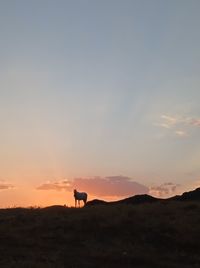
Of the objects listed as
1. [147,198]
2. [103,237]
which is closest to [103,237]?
[103,237]

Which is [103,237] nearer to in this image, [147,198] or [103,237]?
[103,237]

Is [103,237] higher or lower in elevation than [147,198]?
lower

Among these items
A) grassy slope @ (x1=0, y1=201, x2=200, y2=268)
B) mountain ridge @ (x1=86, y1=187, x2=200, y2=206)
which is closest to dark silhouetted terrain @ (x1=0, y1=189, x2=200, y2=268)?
grassy slope @ (x1=0, y1=201, x2=200, y2=268)

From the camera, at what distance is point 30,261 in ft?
86.3

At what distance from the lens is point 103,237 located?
106ft

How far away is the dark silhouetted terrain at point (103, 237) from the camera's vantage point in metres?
27.3

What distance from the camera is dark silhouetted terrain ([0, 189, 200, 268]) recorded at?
89.5 ft

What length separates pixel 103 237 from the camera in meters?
32.3

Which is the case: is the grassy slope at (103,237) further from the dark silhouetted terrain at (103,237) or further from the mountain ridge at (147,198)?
the mountain ridge at (147,198)

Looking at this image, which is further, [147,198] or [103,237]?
[147,198]

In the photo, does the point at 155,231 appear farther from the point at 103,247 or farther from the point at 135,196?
the point at 135,196

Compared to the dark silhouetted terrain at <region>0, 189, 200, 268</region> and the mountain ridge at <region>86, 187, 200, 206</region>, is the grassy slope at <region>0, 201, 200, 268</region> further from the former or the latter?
the mountain ridge at <region>86, 187, 200, 206</region>

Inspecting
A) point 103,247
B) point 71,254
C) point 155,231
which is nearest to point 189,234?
point 155,231

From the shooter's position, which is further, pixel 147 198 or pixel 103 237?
pixel 147 198
